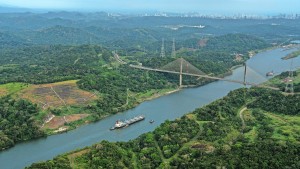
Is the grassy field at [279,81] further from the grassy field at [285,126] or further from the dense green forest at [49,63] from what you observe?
the dense green forest at [49,63]

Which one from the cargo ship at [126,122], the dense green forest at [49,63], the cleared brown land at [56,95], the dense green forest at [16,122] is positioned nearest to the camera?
the dense green forest at [16,122]

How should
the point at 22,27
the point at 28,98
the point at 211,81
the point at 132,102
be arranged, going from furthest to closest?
the point at 22,27 < the point at 211,81 < the point at 132,102 < the point at 28,98

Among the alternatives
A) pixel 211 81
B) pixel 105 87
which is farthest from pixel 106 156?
pixel 211 81

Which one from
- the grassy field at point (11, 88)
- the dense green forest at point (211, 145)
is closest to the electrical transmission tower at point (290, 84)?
the dense green forest at point (211, 145)

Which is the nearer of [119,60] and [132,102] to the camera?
[132,102]

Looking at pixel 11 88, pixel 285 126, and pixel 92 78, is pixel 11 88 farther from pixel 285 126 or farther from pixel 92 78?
pixel 285 126

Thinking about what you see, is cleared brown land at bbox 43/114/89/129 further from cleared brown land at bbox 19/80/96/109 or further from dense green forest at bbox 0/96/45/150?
cleared brown land at bbox 19/80/96/109

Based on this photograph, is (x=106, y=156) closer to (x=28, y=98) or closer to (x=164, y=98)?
(x=28, y=98)
